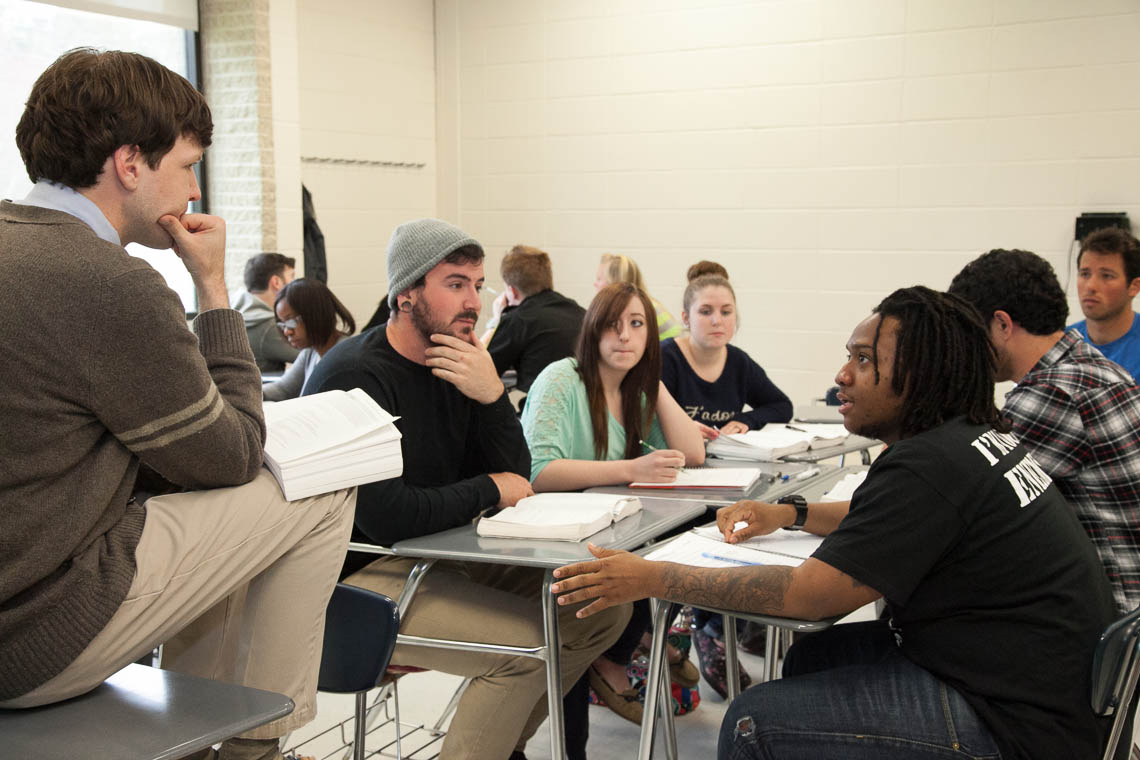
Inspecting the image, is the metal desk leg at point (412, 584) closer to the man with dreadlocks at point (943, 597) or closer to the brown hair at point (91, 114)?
the man with dreadlocks at point (943, 597)

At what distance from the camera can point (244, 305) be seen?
4.89 metres

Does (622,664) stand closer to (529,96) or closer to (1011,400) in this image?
(1011,400)

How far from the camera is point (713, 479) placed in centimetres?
266

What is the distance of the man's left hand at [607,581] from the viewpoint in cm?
180

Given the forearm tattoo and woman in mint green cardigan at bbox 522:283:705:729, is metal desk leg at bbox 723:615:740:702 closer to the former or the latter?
woman in mint green cardigan at bbox 522:283:705:729

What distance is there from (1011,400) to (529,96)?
491 cm

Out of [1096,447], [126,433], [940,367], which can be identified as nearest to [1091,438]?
[1096,447]

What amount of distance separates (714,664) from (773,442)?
705mm

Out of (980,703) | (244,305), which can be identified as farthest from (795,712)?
(244,305)

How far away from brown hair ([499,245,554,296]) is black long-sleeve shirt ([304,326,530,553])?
2168 millimetres

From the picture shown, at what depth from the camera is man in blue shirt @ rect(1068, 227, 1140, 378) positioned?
3.42 meters

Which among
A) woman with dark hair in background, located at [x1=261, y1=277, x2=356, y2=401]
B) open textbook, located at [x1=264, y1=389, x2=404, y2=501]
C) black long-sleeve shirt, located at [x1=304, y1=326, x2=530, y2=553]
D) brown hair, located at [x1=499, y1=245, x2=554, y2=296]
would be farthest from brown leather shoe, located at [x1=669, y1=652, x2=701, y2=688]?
brown hair, located at [x1=499, y1=245, x2=554, y2=296]

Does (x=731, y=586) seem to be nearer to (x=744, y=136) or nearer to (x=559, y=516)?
(x=559, y=516)

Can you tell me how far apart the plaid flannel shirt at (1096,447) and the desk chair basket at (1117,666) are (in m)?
0.44
